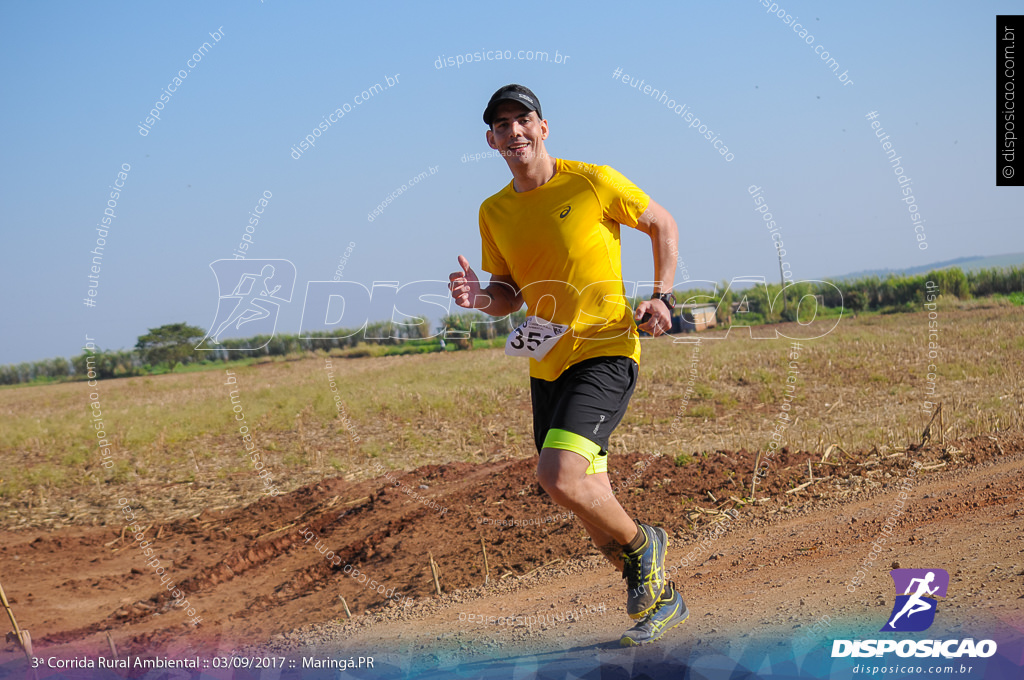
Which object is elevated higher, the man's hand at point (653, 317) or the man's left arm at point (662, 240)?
the man's left arm at point (662, 240)

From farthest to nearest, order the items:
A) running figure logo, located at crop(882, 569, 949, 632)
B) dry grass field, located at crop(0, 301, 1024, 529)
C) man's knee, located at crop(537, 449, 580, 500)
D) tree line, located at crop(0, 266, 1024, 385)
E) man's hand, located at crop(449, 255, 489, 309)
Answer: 1. tree line, located at crop(0, 266, 1024, 385)
2. dry grass field, located at crop(0, 301, 1024, 529)
3. man's hand, located at crop(449, 255, 489, 309)
4. man's knee, located at crop(537, 449, 580, 500)
5. running figure logo, located at crop(882, 569, 949, 632)

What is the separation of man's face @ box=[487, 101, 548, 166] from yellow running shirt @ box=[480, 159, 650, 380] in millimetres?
181

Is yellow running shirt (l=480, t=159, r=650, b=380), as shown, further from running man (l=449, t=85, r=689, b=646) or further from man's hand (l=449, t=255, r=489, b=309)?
man's hand (l=449, t=255, r=489, b=309)

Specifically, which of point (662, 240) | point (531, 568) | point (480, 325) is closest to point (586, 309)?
point (662, 240)

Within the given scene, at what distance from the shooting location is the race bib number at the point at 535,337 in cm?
380

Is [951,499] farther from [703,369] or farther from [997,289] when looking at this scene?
[997,289]

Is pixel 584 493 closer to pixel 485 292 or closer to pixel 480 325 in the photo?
pixel 485 292

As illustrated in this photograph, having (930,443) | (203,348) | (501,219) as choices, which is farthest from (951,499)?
(203,348)

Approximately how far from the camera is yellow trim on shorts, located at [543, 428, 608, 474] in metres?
3.55

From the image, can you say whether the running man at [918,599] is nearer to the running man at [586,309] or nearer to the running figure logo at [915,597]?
the running figure logo at [915,597]

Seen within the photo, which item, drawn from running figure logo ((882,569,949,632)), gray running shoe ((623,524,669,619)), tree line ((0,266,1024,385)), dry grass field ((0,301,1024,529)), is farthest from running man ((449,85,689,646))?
tree line ((0,266,1024,385))

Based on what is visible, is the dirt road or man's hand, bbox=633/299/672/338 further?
the dirt road

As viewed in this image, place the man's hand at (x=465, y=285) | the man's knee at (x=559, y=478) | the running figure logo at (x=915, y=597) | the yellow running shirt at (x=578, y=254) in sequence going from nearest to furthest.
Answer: the running figure logo at (x=915, y=597) < the man's knee at (x=559, y=478) < the yellow running shirt at (x=578, y=254) < the man's hand at (x=465, y=285)

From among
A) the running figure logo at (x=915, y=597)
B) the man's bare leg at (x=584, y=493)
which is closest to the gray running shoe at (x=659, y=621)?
the man's bare leg at (x=584, y=493)
